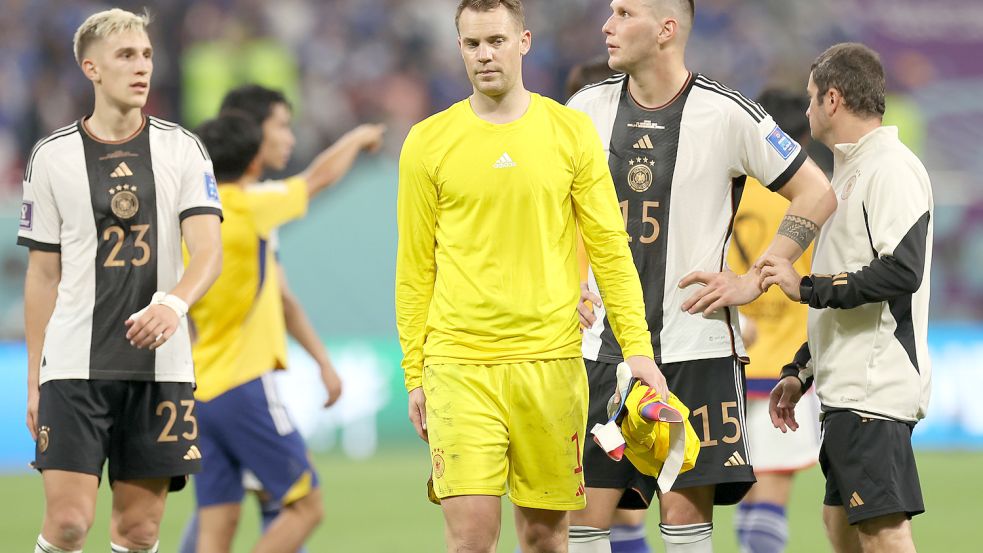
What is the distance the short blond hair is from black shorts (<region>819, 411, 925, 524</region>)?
10.4 ft

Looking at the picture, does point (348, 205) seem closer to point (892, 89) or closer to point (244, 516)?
point (244, 516)

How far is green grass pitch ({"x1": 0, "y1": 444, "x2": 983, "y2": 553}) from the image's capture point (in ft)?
29.0

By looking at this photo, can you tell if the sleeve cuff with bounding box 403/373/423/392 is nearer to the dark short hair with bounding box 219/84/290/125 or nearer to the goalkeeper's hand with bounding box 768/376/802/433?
the goalkeeper's hand with bounding box 768/376/802/433

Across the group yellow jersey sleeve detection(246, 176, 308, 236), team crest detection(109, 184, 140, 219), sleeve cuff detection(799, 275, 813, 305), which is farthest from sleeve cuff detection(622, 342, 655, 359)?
yellow jersey sleeve detection(246, 176, 308, 236)

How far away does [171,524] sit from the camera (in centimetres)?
970

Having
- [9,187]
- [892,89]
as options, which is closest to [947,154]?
[892,89]

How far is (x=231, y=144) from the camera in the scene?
23.6 feet

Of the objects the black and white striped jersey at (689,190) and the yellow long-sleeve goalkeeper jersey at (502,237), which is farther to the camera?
the black and white striped jersey at (689,190)

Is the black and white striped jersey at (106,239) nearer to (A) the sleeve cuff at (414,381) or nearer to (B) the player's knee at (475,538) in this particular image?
(A) the sleeve cuff at (414,381)

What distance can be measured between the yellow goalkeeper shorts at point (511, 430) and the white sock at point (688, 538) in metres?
0.47

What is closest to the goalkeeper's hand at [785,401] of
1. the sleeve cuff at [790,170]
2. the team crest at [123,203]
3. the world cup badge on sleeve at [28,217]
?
the sleeve cuff at [790,170]

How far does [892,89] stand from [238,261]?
40.9ft

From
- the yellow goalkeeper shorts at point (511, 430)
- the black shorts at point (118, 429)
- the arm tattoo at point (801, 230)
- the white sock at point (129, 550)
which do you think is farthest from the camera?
the white sock at point (129, 550)

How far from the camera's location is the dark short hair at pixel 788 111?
23.0 feet
